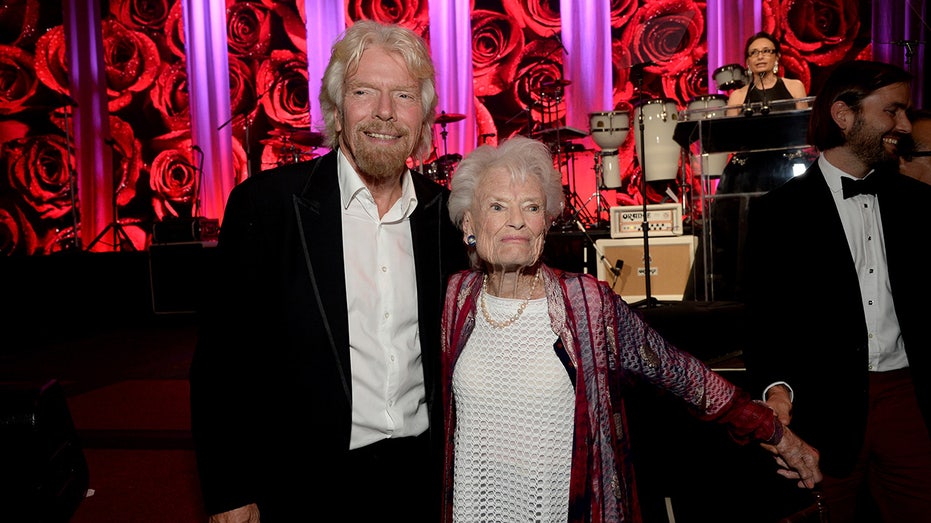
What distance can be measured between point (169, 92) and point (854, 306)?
10.8 metres

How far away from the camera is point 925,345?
201 cm

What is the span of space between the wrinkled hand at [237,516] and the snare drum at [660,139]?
681 centimetres

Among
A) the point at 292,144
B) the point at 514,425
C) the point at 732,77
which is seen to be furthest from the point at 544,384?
the point at 292,144

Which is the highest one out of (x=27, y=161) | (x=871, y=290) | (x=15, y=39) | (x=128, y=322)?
(x=15, y=39)

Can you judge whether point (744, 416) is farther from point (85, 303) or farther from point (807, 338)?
point (85, 303)

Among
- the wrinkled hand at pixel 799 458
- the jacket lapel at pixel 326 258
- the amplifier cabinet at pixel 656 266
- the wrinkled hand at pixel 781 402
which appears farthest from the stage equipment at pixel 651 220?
the jacket lapel at pixel 326 258

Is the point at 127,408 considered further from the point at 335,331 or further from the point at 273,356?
the point at 335,331

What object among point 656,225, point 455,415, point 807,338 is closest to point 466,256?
point 455,415

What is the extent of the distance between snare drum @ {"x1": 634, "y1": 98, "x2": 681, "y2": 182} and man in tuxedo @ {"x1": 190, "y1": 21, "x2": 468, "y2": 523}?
6.35 m

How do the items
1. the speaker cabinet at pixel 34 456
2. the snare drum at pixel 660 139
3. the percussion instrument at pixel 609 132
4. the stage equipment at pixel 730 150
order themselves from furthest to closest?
1. the percussion instrument at pixel 609 132
2. the snare drum at pixel 660 139
3. the stage equipment at pixel 730 150
4. the speaker cabinet at pixel 34 456

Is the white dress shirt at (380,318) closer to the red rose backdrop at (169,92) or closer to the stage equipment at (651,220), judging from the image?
the stage equipment at (651,220)

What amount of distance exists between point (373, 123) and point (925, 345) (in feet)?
5.72

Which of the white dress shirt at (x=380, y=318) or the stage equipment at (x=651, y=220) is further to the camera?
the stage equipment at (x=651, y=220)

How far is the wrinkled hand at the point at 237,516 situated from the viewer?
1.66 meters
